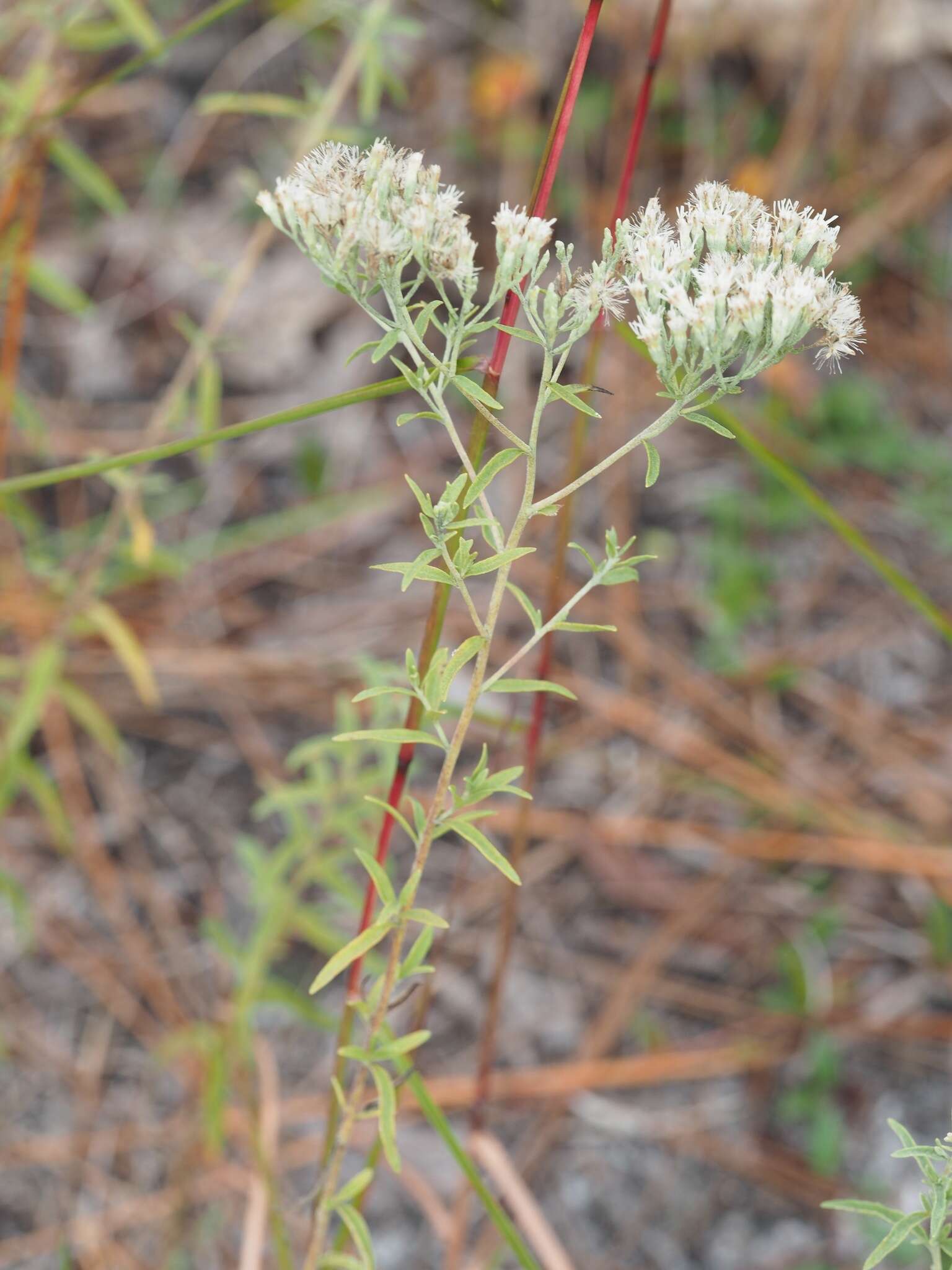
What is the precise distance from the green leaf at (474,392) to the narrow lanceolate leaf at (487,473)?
49 mm

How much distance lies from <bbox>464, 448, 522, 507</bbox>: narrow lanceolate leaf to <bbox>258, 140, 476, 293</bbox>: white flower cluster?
0.54 feet

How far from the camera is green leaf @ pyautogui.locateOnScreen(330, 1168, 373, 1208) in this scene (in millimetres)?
1407

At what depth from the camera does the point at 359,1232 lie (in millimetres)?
1353

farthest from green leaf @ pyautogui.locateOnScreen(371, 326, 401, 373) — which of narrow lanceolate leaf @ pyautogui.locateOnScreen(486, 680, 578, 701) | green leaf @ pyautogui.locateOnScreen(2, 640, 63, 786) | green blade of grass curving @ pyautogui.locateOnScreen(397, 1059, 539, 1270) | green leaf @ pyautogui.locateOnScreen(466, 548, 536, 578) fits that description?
green leaf @ pyautogui.locateOnScreen(2, 640, 63, 786)

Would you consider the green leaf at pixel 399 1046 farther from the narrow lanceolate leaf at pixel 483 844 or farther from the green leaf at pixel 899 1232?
the green leaf at pixel 899 1232

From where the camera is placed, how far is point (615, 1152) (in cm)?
284

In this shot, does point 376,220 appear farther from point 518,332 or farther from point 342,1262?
point 342,1262

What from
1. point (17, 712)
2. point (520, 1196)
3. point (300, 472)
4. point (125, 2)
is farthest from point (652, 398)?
point (520, 1196)

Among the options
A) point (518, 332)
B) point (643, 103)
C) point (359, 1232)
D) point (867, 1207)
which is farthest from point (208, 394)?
point (867, 1207)

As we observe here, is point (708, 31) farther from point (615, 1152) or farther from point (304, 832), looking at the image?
point (615, 1152)

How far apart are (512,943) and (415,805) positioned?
2.00m

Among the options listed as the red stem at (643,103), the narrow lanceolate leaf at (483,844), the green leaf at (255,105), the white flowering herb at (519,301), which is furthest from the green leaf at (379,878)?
the green leaf at (255,105)

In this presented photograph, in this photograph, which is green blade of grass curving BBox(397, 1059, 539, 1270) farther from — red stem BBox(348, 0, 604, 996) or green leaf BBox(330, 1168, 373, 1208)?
red stem BBox(348, 0, 604, 996)

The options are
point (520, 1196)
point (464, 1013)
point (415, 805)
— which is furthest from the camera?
point (464, 1013)
